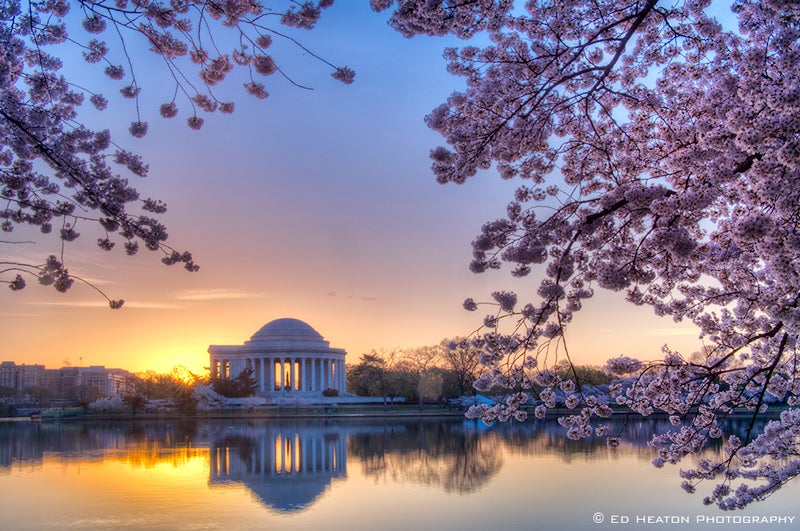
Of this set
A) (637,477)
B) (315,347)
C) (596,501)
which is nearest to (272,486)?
(596,501)

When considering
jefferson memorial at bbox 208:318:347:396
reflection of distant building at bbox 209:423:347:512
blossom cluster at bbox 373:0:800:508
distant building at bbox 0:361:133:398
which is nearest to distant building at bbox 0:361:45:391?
distant building at bbox 0:361:133:398

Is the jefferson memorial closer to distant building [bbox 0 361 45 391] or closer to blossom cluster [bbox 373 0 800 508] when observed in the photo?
blossom cluster [bbox 373 0 800 508]

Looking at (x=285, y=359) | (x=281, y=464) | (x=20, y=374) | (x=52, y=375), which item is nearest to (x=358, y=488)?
(x=281, y=464)

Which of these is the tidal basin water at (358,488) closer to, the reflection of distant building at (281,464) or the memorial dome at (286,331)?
the reflection of distant building at (281,464)

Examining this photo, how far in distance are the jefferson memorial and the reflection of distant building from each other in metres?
42.3

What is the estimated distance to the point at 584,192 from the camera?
26.1 ft

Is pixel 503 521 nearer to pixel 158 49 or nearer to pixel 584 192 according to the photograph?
pixel 584 192

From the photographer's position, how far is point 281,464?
23.6 metres

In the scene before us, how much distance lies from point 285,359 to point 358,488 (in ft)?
205

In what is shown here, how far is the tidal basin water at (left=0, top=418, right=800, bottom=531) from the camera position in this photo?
48.2 ft

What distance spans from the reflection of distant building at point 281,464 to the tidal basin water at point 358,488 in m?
0.07

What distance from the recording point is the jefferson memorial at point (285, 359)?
78.8m

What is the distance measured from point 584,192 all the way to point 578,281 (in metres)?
1.49

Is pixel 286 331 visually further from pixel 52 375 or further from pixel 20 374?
pixel 52 375
